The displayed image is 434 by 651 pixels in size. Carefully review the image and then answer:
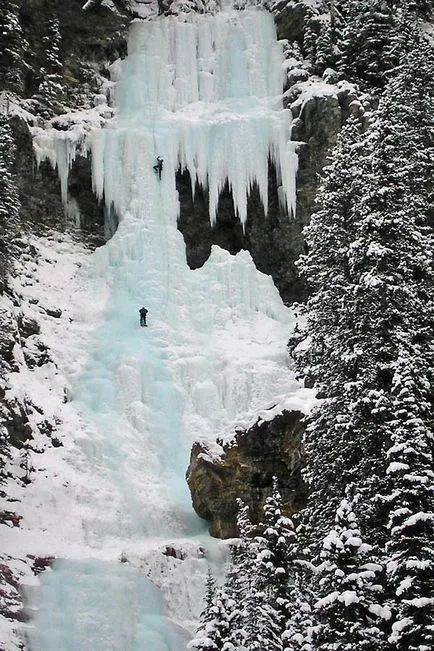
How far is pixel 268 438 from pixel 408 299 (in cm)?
932

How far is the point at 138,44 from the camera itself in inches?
1531

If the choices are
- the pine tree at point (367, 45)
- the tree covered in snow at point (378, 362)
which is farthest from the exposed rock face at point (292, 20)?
the tree covered in snow at point (378, 362)

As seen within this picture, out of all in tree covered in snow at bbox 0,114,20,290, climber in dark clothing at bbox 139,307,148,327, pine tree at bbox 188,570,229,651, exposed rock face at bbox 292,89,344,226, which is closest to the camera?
pine tree at bbox 188,570,229,651

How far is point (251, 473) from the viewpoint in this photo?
21484 mm

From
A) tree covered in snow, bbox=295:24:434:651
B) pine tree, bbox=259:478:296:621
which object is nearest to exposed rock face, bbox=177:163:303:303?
tree covered in snow, bbox=295:24:434:651

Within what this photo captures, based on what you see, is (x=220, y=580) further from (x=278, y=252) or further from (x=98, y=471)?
(x=278, y=252)

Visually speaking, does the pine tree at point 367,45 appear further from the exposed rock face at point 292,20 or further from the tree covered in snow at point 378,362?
the tree covered in snow at point 378,362

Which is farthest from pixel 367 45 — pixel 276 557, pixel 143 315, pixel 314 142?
pixel 276 557

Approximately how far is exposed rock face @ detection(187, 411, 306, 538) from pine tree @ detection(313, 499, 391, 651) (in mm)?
9993

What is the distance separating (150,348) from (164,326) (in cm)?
160

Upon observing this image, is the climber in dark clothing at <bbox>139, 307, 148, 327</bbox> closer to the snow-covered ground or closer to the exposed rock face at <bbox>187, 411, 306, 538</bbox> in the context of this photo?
the snow-covered ground

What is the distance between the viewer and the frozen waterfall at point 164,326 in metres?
18.4

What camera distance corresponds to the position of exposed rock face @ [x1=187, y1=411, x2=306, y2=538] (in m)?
20.9

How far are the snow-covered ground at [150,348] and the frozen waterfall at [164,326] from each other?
0.06 metres
